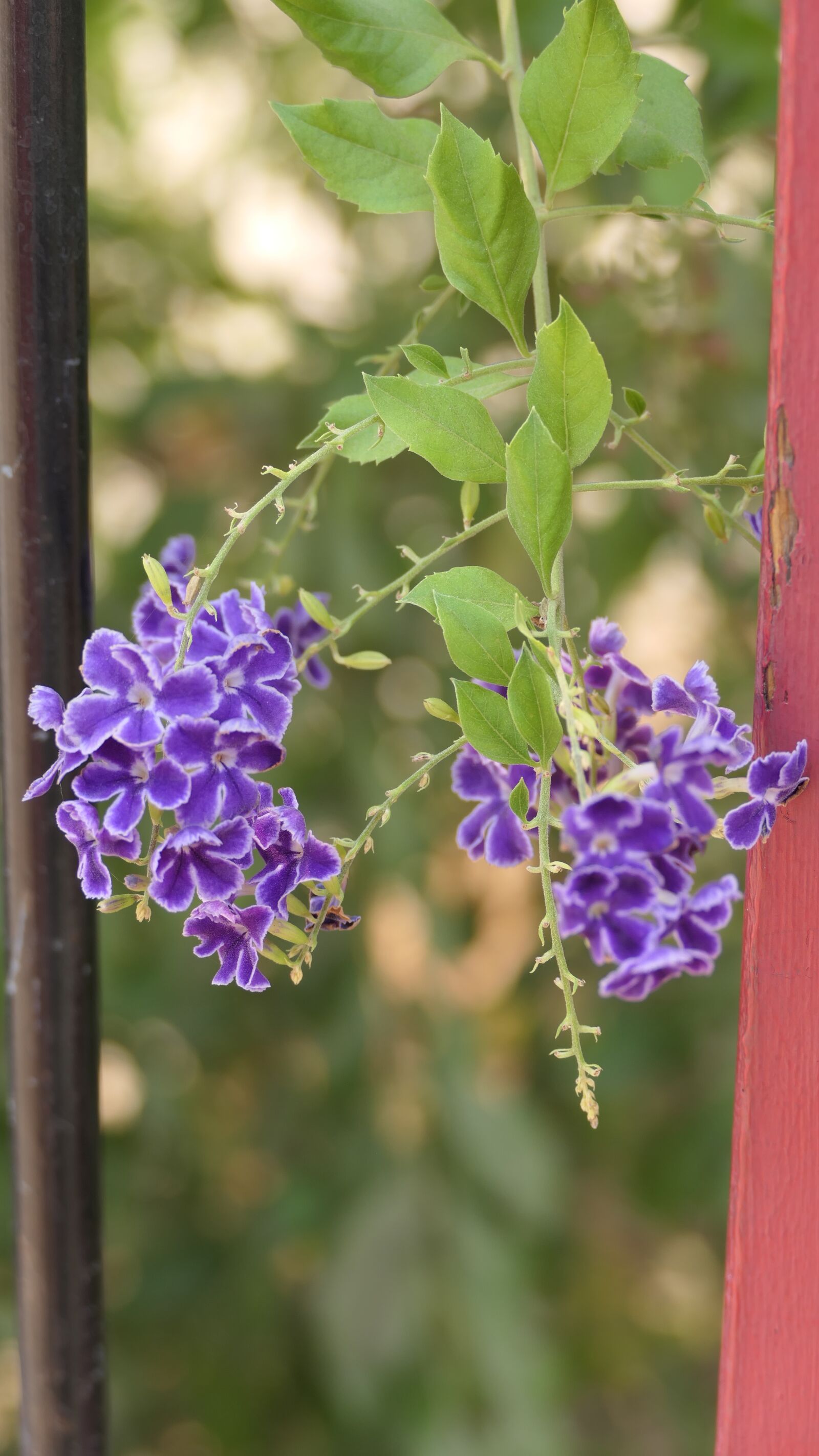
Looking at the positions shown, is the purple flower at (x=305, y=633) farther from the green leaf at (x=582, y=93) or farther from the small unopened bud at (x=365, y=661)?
the green leaf at (x=582, y=93)

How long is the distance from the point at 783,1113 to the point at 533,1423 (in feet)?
2.25

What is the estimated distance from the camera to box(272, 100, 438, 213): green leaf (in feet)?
1.26

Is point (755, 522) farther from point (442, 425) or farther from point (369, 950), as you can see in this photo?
point (369, 950)

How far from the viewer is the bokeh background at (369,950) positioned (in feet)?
3.00

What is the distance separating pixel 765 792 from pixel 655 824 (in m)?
0.04

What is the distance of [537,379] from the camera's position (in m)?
0.32

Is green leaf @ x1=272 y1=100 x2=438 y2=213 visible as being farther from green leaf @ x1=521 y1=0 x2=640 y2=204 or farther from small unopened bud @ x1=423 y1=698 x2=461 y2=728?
small unopened bud @ x1=423 y1=698 x2=461 y2=728

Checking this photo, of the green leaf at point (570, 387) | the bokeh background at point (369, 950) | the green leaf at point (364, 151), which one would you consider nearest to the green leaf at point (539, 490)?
the green leaf at point (570, 387)


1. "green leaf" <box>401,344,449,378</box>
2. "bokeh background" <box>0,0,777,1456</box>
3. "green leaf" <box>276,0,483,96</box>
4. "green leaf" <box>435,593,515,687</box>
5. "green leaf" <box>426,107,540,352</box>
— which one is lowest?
"bokeh background" <box>0,0,777,1456</box>

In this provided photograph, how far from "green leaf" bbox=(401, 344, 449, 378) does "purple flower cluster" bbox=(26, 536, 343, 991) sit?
0.09 m

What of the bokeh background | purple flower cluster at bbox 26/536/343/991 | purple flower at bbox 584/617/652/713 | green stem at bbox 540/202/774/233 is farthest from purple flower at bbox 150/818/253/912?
the bokeh background

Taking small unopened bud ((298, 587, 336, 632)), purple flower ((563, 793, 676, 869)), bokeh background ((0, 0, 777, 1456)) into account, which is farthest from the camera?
bokeh background ((0, 0, 777, 1456))

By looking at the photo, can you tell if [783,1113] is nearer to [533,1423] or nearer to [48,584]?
[48,584]

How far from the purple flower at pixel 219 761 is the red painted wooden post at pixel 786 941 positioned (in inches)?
5.3
